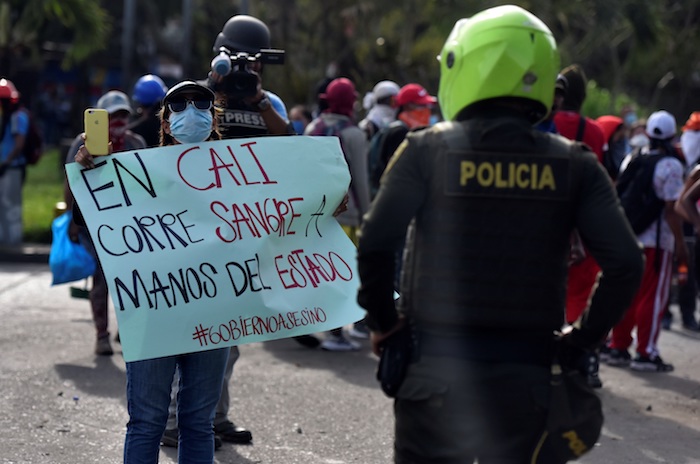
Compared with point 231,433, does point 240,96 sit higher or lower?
higher

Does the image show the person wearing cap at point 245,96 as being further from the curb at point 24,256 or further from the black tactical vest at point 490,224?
the curb at point 24,256

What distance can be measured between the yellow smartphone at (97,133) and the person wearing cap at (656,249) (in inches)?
190

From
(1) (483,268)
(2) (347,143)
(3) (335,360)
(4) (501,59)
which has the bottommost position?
(3) (335,360)

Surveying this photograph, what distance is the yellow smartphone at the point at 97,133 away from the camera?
4.32m

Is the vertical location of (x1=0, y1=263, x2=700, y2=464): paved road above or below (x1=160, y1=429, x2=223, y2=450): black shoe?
below

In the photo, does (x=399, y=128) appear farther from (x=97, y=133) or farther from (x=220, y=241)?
(x=97, y=133)

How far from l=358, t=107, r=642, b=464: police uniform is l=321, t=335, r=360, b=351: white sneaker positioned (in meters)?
5.71

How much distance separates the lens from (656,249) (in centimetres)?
841

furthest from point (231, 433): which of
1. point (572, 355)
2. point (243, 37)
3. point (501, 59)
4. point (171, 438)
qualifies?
point (501, 59)

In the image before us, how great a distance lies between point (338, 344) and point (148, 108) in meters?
2.19

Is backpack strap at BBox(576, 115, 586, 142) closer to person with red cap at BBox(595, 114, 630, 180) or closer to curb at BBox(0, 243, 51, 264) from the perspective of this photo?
person with red cap at BBox(595, 114, 630, 180)

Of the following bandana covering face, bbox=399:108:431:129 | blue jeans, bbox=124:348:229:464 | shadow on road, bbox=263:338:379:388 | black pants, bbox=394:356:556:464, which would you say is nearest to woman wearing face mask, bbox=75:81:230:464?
blue jeans, bbox=124:348:229:464

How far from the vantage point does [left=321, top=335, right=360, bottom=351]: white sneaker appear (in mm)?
8906

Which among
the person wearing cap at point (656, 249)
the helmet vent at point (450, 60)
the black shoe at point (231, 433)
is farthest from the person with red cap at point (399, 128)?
the helmet vent at point (450, 60)
